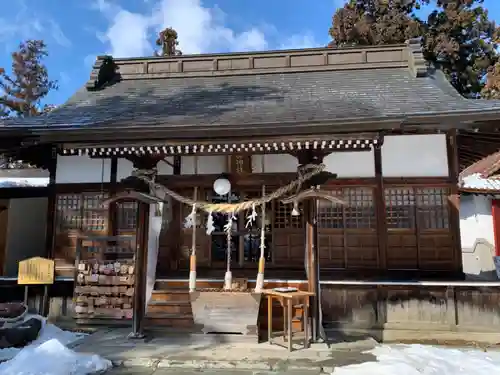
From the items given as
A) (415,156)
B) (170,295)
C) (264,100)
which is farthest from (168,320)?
(415,156)

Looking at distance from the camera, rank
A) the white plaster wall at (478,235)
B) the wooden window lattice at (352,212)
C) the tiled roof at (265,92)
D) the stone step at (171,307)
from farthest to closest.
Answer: the white plaster wall at (478,235) < the wooden window lattice at (352,212) < the stone step at (171,307) < the tiled roof at (265,92)

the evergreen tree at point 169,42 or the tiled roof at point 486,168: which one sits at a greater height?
the evergreen tree at point 169,42

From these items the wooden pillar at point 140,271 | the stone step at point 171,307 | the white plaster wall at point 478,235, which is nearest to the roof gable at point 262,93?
the wooden pillar at point 140,271

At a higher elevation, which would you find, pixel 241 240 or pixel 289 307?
pixel 241 240

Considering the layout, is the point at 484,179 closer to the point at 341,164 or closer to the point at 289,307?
the point at 341,164

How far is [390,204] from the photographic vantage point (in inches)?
301

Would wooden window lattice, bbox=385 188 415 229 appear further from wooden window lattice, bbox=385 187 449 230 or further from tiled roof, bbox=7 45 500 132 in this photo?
tiled roof, bbox=7 45 500 132

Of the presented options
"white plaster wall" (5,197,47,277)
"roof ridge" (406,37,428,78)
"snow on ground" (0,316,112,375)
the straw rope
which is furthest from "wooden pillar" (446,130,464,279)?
"white plaster wall" (5,197,47,277)

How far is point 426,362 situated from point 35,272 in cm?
681

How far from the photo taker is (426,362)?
5.30 metres

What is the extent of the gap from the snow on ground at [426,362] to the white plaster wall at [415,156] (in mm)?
3165

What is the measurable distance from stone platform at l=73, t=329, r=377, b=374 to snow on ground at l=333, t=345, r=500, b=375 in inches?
8.7

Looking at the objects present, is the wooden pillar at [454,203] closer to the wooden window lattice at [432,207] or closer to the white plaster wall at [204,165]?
the wooden window lattice at [432,207]

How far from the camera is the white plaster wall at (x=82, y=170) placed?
8406mm
